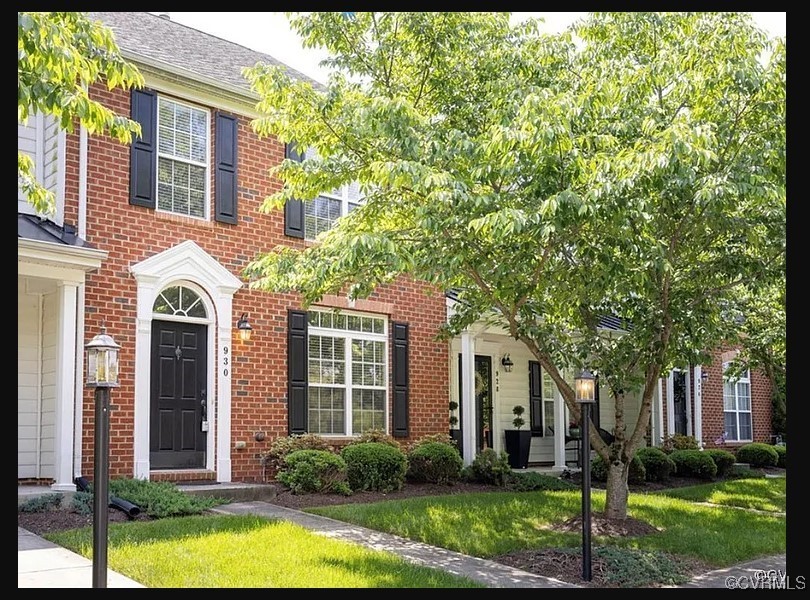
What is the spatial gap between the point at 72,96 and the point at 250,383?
533 centimetres

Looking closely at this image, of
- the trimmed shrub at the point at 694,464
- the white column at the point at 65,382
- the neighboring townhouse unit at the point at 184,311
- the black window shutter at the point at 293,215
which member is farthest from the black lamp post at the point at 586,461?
the trimmed shrub at the point at 694,464

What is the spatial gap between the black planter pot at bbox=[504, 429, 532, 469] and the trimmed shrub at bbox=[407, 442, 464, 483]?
281 centimetres

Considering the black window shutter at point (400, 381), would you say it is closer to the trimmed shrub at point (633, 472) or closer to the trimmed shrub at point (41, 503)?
the trimmed shrub at point (633, 472)

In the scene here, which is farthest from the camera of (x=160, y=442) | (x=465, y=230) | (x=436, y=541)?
(x=160, y=442)

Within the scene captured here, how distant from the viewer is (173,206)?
33.8 feet

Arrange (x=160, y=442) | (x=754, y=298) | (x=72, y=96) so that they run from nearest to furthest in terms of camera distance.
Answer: (x=72, y=96) < (x=754, y=298) < (x=160, y=442)

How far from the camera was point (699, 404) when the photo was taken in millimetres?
17531

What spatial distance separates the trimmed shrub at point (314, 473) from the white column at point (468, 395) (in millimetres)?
2989

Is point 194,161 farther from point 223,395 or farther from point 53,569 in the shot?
point 53,569

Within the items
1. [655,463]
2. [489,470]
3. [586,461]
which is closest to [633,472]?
[655,463]

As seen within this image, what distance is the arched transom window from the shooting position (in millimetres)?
10164

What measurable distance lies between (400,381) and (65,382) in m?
5.08

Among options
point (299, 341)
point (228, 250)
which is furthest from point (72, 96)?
point (299, 341)

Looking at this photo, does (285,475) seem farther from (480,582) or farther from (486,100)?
(486,100)
